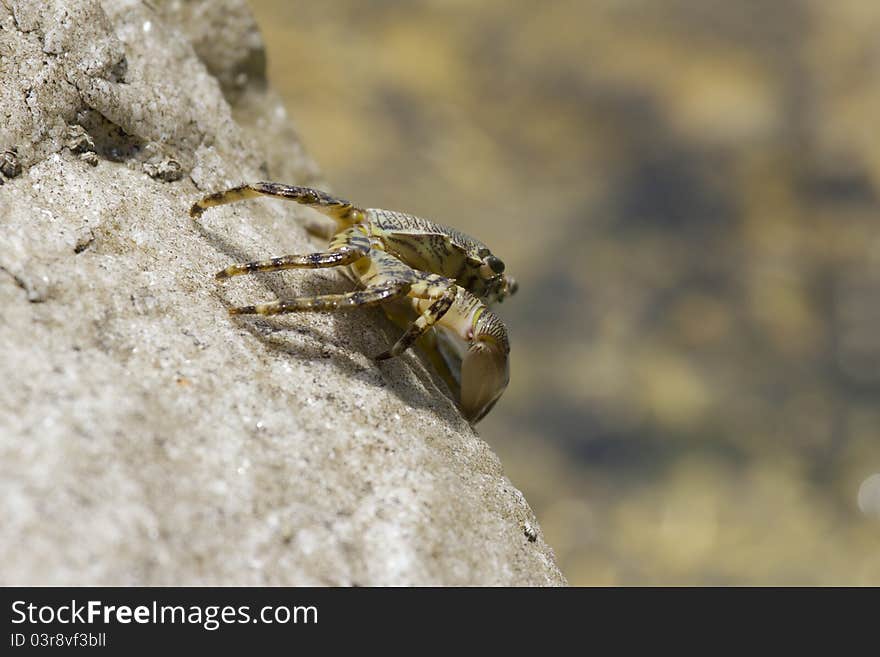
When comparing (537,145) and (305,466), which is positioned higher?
(537,145)

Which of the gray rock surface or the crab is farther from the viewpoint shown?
the crab

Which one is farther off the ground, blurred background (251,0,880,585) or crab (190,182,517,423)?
blurred background (251,0,880,585)

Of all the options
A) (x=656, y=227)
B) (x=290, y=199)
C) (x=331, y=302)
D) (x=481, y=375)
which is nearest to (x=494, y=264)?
(x=481, y=375)

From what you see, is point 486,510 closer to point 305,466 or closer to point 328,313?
point 305,466

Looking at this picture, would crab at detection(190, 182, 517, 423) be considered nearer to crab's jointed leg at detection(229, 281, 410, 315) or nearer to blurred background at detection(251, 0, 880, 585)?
crab's jointed leg at detection(229, 281, 410, 315)

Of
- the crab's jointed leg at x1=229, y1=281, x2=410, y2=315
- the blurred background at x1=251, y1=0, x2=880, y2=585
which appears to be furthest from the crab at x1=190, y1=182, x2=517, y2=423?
the blurred background at x1=251, y1=0, x2=880, y2=585

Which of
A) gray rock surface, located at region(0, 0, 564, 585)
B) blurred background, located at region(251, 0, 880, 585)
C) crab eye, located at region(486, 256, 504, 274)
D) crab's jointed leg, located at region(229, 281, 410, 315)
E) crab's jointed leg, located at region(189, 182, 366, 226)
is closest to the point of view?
gray rock surface, located at region(0, 0, 564, 585)
